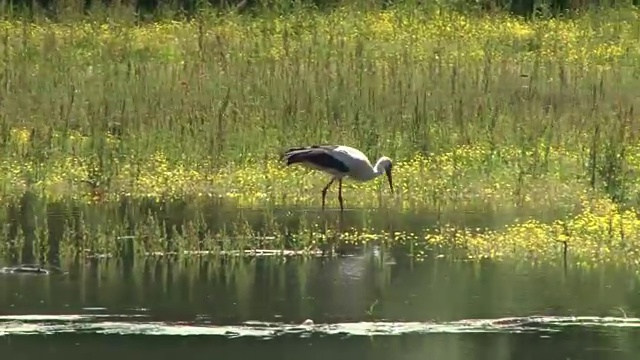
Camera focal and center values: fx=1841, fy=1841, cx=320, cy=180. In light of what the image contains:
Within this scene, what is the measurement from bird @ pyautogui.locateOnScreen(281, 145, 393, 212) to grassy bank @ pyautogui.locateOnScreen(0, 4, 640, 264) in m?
0.28

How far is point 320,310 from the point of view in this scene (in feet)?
37.4

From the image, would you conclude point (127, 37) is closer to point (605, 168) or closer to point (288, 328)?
point (605, 168)

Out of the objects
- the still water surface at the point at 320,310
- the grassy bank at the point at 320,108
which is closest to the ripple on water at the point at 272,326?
the still water surface at the point at 320,310

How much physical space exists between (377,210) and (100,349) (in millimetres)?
5491

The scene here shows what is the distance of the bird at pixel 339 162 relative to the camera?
15773mm

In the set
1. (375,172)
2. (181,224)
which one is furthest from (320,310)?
(375,172)

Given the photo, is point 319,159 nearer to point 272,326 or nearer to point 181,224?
point 181,224

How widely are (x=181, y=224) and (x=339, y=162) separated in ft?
6.13

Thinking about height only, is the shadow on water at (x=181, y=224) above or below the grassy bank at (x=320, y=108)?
below

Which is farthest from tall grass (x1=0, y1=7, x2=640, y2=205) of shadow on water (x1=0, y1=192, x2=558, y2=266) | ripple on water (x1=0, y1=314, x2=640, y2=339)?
ripple on water (x1=0, y1=314, x2=640, y2=339)

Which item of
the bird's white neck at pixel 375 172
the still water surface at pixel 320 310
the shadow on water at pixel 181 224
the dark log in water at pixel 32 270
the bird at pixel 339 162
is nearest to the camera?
the still water surface at pixel 320 310

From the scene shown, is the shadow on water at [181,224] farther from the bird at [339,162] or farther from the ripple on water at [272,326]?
the ripple on water at [272,326]

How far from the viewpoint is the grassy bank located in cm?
1630

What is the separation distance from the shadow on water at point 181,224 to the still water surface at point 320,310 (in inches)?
16.1
